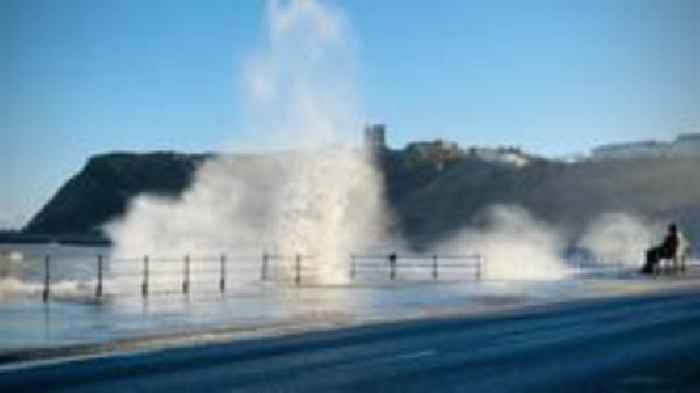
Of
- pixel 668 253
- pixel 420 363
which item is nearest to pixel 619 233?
pixel 668 253

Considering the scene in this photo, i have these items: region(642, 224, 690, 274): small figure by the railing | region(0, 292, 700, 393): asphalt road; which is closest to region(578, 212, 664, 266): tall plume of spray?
region(642, 224, 690, 274): small figure by the railing

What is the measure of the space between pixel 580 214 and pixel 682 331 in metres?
154

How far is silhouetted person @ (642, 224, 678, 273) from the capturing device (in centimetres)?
4778

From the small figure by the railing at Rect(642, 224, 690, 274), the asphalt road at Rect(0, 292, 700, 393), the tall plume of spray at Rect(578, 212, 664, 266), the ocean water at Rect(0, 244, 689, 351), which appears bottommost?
the asphalt road at Rect(0, 292, 700, 393)

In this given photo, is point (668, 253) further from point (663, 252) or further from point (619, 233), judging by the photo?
point (619, 233)

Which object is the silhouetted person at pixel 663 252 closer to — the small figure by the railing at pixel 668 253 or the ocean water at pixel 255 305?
the small figure by the railing at pixel 668 253

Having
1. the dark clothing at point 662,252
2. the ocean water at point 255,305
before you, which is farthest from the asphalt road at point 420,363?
the dark clothing at point 662,252

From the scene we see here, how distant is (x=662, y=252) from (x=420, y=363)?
106 ft

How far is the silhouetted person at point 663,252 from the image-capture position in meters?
47.8

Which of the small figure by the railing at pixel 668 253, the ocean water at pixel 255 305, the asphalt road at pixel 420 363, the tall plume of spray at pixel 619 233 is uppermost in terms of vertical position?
the tall plume of spray at pixel 619 233

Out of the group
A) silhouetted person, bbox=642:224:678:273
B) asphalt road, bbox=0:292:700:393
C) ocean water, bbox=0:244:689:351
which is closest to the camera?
asphalt road, bbox=0:292:700:393

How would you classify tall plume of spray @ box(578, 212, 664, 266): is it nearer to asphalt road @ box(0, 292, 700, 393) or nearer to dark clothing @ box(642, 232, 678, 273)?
dark clothing @ box(642, 232, 678, 273)

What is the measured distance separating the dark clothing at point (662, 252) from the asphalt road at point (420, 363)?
898 inches

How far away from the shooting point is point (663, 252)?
159 feet
